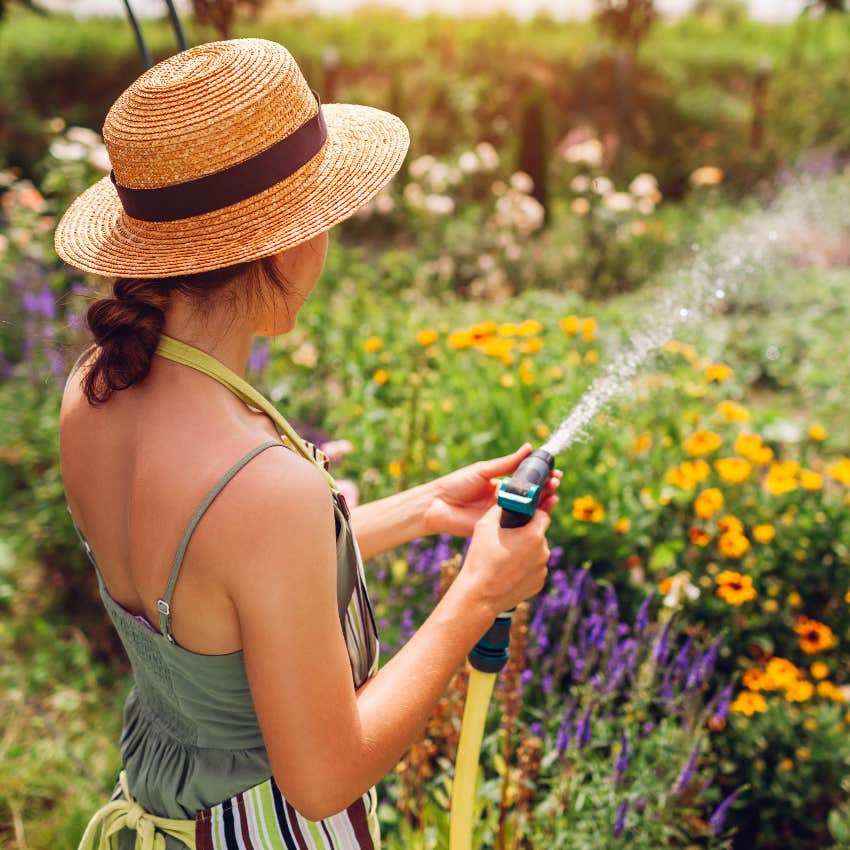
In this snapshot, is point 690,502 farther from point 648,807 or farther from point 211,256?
point 211,256

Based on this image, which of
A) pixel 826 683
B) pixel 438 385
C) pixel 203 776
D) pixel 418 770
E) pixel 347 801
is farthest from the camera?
pixel 438 385

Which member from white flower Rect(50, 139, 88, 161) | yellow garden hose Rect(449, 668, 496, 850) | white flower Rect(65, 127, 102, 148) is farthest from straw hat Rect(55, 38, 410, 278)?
white flower Rect(65, 127, 102, 148)

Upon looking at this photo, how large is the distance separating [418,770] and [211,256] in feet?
4.30

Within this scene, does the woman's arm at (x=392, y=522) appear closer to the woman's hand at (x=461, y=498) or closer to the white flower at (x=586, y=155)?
the woman's hand at (x=461, y=498)

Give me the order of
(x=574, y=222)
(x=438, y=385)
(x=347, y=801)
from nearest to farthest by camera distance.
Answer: (x=347, y=801), (x=438, y=385), (x=574, y=222)

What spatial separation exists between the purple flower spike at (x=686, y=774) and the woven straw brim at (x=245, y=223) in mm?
1333

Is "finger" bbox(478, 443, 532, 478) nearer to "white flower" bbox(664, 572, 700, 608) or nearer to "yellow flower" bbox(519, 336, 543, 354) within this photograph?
"white flower" bbox(664, 572, 700, 608)

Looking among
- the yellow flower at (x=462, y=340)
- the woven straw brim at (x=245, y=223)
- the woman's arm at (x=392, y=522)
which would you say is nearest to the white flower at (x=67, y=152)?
the yellow flower at (x=462, y=340)

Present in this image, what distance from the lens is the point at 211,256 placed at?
97 cm

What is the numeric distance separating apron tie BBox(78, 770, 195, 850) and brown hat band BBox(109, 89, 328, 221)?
2.78ft

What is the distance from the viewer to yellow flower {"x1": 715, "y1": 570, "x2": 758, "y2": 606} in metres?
2.16

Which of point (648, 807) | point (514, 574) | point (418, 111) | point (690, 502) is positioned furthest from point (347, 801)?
point (418, 111)

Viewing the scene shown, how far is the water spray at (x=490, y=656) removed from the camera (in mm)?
1148

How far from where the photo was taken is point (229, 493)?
34.9 inches
